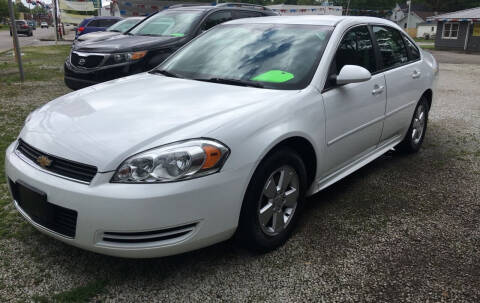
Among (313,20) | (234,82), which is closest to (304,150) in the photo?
(234,82)

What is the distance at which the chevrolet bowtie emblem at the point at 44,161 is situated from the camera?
240cm

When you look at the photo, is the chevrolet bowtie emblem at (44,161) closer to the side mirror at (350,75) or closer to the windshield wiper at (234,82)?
the windshield wiper at (234,82)

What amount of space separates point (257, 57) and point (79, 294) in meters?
2.10

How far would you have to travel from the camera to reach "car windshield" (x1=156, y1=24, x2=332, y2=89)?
316cm

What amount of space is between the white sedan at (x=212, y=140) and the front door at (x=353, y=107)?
2 centimetres

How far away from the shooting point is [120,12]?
34188 mm

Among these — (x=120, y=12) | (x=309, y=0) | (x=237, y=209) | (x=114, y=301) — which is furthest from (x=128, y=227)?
(x=309, y=0)

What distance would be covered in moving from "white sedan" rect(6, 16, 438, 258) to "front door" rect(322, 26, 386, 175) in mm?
15

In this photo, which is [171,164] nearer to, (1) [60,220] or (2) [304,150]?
(1) [60,220]

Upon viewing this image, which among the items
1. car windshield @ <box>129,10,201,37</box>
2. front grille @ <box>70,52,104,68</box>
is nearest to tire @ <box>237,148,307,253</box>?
front grille @ <box>70,52,104,68</box>

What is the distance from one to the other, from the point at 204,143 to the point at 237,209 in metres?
0.44

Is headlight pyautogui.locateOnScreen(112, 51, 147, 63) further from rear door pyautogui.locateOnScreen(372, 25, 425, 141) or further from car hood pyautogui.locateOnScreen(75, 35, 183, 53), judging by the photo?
rear door pyautogui.locateOnScreen(372, 25, 425, 141)

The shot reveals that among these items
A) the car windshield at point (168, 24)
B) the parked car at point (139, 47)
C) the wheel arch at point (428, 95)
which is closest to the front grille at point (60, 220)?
the wheel arch at point (428, 95)

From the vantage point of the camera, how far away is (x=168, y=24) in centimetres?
735
